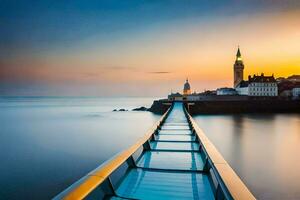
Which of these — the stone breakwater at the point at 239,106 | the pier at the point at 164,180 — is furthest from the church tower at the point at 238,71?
the pier at the point at 164,180

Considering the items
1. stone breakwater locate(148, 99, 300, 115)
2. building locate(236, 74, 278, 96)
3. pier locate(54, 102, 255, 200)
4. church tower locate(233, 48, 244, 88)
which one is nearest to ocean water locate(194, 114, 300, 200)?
pier locate(54, 102, 255, 200)

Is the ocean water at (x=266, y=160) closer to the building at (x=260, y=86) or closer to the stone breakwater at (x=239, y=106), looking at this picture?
the stone breakwater at (x=239, y=106)

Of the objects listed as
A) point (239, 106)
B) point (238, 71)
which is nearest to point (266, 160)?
point (239, 106)

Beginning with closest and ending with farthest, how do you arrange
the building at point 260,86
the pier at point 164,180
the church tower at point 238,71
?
the pier at point 164,180 < the building at point 260,86 < the church tower at point 238,71

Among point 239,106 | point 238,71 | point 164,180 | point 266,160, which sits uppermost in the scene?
point 238,71

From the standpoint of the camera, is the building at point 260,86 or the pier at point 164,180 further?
the building at point 260,86

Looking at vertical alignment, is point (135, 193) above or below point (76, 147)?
above

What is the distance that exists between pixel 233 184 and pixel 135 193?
4.36 ft

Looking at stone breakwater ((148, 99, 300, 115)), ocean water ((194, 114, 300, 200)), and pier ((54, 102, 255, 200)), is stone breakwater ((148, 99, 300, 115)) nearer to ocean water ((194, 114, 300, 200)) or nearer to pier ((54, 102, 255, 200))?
ocean water ((194, 114, 300, 200))

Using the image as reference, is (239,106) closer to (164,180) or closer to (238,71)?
(238,71)

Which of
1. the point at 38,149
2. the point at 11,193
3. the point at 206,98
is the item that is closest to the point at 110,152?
the point at 38,149

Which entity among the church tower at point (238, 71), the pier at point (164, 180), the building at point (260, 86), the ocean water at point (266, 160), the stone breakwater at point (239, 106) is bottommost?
the ocean water at point (266, 160)

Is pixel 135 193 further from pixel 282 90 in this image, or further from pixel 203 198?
pixel 282 90

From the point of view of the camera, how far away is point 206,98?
66000mm
